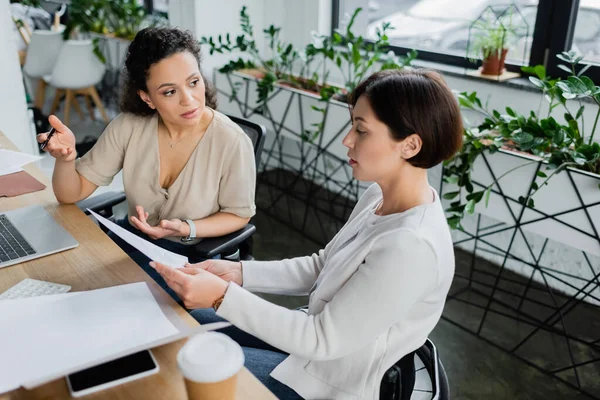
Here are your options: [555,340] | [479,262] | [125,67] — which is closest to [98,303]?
[125,67]

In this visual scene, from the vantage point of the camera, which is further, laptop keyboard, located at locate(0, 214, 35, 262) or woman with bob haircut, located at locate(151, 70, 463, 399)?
laptop keyboard, located at locate(0, 214, 35, 262)

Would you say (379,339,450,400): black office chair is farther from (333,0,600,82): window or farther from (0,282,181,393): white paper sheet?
(333,0,600,82): window

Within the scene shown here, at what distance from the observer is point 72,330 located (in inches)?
38.6

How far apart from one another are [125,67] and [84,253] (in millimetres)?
577

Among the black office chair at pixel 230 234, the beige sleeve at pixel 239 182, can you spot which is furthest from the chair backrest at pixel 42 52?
the beige sleeve at pixel 239 182

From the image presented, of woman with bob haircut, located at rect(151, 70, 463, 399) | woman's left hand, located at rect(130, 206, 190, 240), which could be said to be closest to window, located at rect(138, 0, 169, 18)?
woman's left hand, located at rect(130, 206, 190, 240)

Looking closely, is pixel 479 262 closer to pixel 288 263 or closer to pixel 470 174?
pixel 470 174

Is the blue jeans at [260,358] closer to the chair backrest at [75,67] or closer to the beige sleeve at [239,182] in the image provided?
the beige sleeve at [239,182]

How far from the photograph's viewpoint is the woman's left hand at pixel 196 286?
1.04 meters

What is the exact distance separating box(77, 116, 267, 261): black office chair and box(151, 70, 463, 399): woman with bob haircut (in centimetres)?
37

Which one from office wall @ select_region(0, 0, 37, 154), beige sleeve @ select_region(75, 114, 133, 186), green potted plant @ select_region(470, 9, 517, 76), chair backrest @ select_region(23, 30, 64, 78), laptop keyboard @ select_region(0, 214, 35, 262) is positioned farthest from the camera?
chair backrest @ select_region(23, 30, 64, 78)

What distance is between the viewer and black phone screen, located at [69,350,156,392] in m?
0.88

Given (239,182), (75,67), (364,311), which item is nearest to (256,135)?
(239,182)

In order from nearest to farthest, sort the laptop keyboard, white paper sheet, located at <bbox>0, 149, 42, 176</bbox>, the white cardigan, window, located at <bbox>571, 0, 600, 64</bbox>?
1. the white cardigan
2. the laptop keyboard
3. white paper sheet, located at <bbox>0, 149, 42, 176</bbox>
4. window, located at <bbox>571, 0, 600, 64</bbox>
